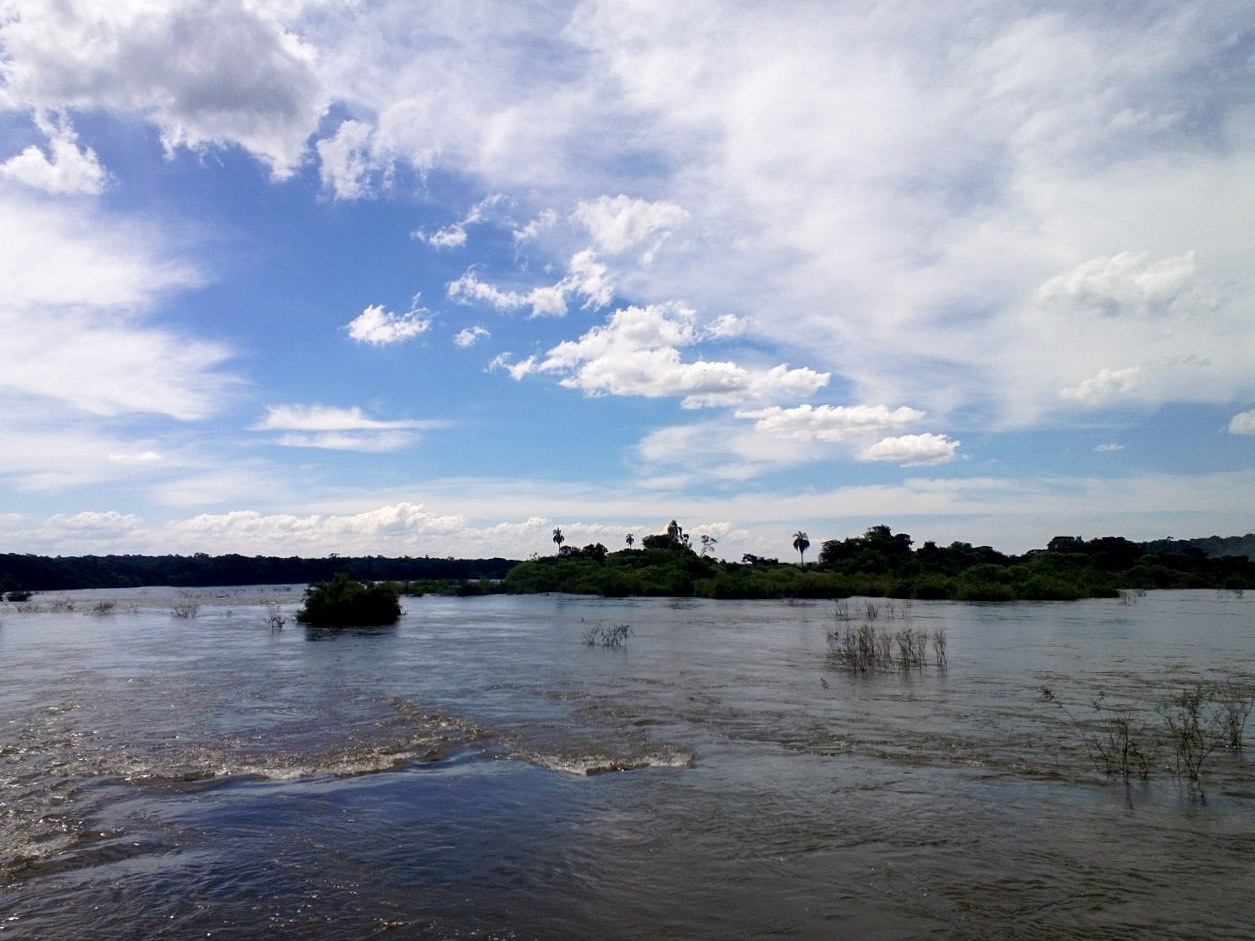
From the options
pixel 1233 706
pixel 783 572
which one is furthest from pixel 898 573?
pixel 1233 706

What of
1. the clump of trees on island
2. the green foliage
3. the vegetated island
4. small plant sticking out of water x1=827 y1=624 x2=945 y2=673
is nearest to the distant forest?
the vegetated island

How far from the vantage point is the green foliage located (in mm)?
49000

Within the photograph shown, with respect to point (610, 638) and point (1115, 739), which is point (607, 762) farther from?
point (610, 638)

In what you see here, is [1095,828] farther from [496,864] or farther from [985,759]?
[496,864]

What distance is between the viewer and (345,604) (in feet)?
162

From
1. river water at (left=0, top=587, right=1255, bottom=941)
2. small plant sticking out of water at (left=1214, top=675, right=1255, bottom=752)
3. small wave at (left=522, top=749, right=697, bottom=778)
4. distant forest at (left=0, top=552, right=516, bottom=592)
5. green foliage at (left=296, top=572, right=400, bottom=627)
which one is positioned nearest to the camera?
river water at (left=0, top=587, right=1255, bottom=941)

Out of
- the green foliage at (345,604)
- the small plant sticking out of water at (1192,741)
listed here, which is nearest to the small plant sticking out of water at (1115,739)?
the small plant sticking out of water at (1192,741)

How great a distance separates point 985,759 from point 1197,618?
141ft

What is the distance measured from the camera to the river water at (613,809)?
770cm

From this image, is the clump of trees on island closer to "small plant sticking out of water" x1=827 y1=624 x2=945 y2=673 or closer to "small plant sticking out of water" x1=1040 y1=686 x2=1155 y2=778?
"small plant sticking out of water" x1=827 y1=624 x2=945 y2=673

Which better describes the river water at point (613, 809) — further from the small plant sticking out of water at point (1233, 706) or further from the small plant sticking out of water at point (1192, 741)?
the small plant sticking out of water at point (1233, 706)

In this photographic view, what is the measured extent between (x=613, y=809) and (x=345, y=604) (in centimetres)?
4173

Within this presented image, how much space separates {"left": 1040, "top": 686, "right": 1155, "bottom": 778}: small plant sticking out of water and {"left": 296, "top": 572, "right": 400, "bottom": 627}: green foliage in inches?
1551

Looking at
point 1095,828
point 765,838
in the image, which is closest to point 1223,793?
point 1095,828
